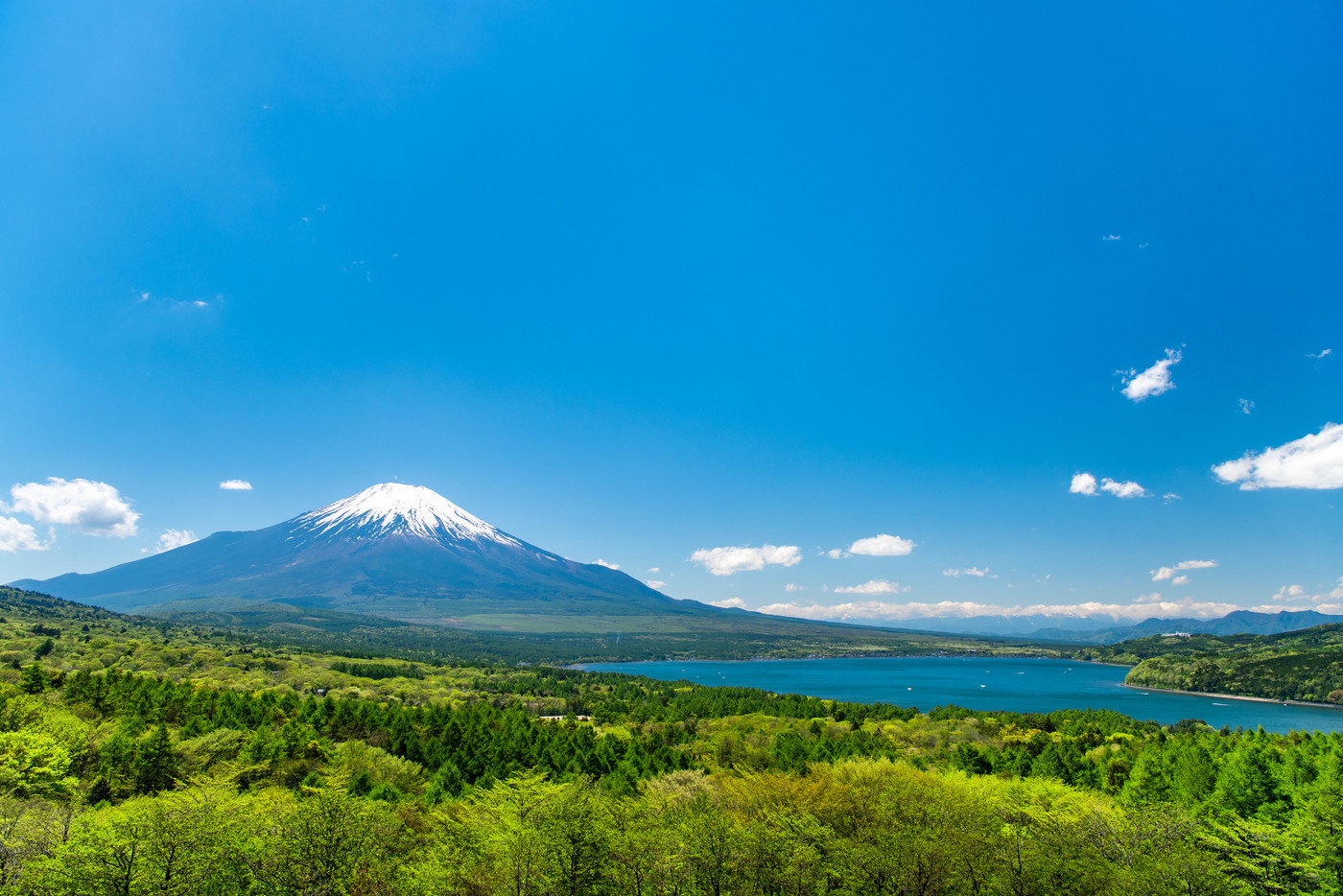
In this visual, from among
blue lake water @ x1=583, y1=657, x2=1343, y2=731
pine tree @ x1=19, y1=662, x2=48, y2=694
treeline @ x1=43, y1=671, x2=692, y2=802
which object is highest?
pine tree @ x1=19, y1=662, x2=48, y2=694

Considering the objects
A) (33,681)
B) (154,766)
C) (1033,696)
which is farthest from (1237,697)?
(33,681)

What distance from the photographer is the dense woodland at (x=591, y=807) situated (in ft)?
61.2

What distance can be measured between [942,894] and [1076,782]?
29.1 meters

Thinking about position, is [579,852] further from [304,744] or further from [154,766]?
[304,744]

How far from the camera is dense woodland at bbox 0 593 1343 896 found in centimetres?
1864

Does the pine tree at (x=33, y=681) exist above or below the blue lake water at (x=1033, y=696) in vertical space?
above

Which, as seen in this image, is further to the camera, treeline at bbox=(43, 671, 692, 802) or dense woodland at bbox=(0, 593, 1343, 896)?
treeline at bbox=(43, 671, 692, 802)

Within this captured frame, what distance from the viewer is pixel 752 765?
45969 millimetres

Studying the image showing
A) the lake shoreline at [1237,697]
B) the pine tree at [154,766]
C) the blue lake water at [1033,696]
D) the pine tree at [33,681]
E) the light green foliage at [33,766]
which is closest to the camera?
the light green foliage at [33,766]

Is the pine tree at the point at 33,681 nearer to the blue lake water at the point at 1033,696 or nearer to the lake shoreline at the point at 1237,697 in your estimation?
the blue lake water at the point at 1033,696

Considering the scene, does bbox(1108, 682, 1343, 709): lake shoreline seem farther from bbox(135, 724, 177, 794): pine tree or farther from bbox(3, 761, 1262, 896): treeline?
bbox(135, 724, 177, 794): pine tree

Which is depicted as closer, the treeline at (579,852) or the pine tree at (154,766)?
the treeline at (579,852)

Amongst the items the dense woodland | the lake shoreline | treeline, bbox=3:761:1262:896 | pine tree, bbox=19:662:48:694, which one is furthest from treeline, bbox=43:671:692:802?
the lake shoreline

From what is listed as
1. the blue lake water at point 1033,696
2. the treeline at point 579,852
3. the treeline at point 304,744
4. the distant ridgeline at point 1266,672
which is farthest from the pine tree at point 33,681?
the distant ridgeline at point 1266,672
